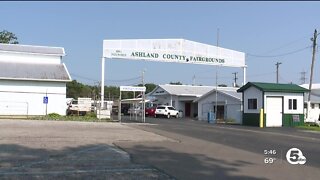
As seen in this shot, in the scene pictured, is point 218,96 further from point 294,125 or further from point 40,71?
point 40,71

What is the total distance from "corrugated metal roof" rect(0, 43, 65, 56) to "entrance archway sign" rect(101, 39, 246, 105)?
5.04 meters

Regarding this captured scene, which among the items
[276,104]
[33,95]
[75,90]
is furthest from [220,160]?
[75,90]

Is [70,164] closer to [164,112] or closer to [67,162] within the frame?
[67,162]

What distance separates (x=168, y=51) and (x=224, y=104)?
29.6 ft

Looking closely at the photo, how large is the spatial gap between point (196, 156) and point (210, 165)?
2122 mm

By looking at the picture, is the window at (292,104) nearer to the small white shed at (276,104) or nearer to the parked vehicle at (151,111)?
the small white shed at (276,104)

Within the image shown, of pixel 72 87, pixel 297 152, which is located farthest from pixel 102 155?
pixel 72 87

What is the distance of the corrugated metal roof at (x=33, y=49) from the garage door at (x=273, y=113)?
888 inches

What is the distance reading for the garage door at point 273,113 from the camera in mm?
38250

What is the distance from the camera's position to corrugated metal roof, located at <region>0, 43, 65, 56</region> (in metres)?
47.5

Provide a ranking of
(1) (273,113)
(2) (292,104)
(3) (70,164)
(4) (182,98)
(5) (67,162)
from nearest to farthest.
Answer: (3) (70,164) → (5) (67,162) → (1) (273,113) → (2) (292,104) → (4) (182,98)

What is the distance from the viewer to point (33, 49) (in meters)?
49.0

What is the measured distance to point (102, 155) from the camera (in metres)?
14.3

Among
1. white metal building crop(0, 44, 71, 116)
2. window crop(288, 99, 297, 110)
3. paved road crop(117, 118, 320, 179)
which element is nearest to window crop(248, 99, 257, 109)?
window crop(288, 99, 297, 110)
